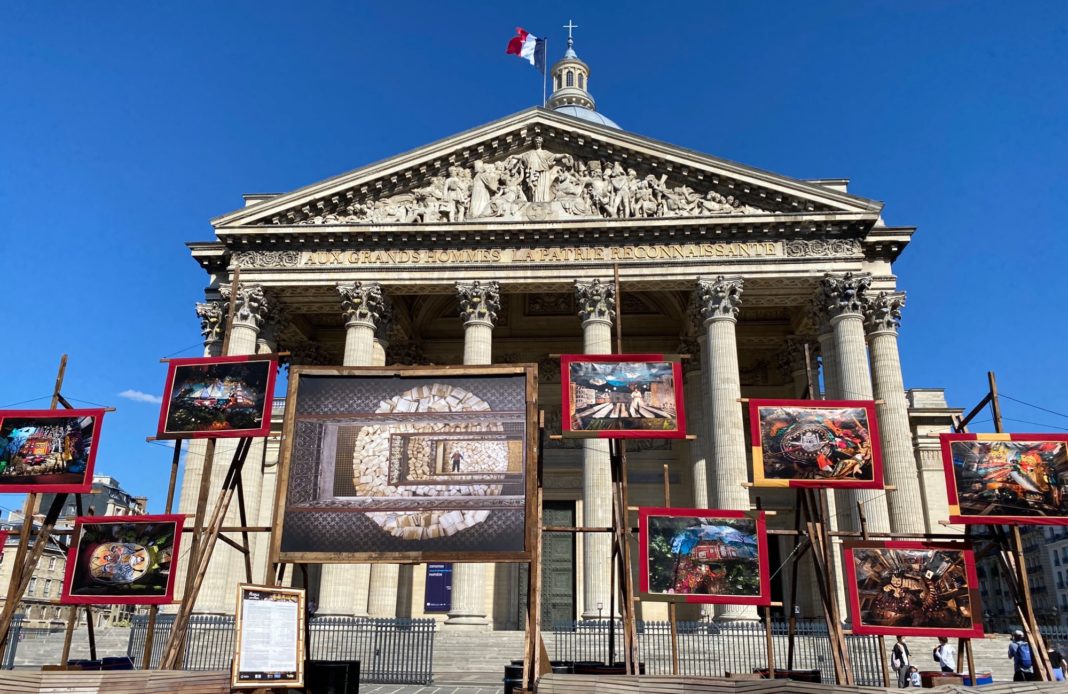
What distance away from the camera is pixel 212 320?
26406mm

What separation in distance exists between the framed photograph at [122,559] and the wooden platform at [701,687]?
6961 millimetres

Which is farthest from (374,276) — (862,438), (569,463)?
(862,438)

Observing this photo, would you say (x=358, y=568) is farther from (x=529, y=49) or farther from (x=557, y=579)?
(x=529, y=49)

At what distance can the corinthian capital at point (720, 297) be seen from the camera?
24469 millimetres

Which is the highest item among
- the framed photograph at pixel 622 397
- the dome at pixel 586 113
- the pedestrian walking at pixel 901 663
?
the dome at pixel 586 113

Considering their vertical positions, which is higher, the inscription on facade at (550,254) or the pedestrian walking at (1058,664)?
the inscription on facade at (550,254)

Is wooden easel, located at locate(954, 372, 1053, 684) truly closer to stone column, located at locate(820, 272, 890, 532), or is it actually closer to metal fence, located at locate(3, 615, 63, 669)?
stone column, located at locate(820, 272, 890, 532)

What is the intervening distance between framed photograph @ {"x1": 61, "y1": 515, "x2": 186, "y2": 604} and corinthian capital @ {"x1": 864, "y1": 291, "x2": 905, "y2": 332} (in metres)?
20.9

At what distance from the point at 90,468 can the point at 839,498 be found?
19102 mm

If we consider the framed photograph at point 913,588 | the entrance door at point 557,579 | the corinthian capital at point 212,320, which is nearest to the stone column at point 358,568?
the corinthian capital at point 212,320

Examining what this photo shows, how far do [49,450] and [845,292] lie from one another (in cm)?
2049

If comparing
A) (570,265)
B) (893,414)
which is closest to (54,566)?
(570,265)

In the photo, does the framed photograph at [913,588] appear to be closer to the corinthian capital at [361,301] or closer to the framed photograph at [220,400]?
the framed photograph at [220,400]

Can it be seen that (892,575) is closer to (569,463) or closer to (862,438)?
(862,438)
